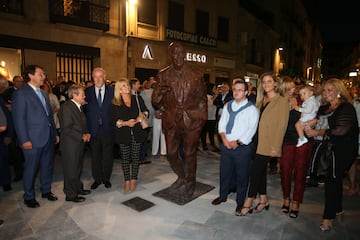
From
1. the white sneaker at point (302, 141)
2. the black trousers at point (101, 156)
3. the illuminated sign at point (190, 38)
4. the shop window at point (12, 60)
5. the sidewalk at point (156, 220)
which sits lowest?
the sidewalk at point (156, 220)

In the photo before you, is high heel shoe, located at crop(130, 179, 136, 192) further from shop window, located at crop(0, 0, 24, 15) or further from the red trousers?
shop window, located at crop(0, 0, 24, 15)

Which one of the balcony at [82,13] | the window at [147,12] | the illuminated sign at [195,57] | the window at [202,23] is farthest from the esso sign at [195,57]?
the balcony at [82,13]

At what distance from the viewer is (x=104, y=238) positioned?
127 inches

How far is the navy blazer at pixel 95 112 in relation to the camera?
469 cm

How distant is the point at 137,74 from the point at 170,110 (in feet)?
34.5

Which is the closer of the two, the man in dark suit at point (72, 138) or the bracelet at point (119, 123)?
the man in dark suit at point (72, 138)

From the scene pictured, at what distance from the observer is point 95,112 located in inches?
185

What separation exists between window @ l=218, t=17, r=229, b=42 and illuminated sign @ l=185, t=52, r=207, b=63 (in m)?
2.48

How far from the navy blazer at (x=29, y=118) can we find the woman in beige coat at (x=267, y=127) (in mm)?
3038

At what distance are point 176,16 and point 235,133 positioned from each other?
13648 mm

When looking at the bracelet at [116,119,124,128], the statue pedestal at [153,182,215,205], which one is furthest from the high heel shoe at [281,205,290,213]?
the bracelet at [116,119,124,128]

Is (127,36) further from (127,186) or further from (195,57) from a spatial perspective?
(127,186)

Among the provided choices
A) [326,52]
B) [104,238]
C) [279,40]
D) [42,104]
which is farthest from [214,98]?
[326,52]

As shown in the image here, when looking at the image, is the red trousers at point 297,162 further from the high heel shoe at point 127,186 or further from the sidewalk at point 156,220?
the high heel shoe at point 127,186
